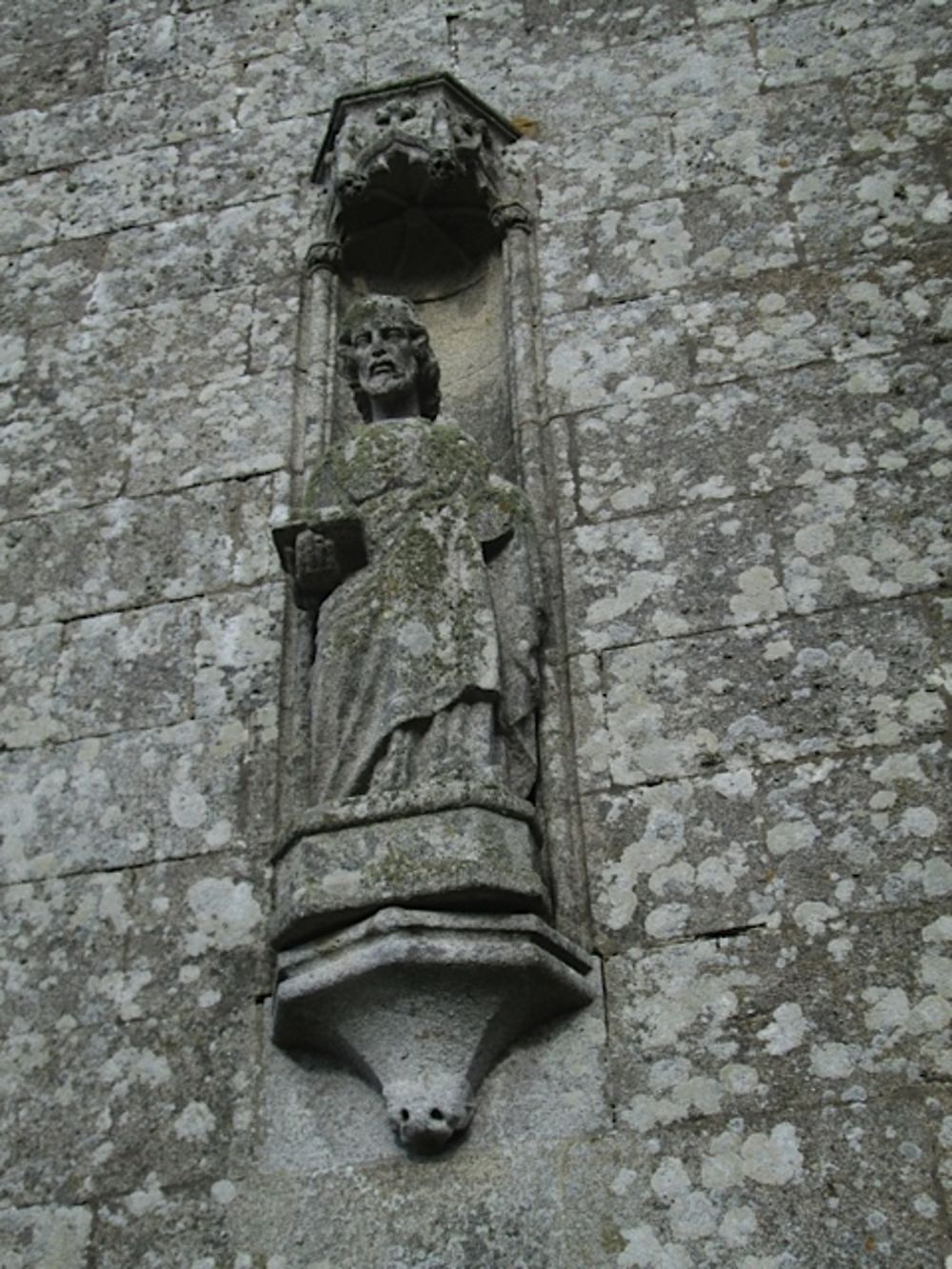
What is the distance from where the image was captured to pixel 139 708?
5031mm

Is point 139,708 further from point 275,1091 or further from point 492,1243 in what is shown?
point 492,1243

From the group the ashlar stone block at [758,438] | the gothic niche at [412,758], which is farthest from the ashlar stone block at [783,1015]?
the ashlar stone block at [758,438]

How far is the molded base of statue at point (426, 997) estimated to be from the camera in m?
3.89

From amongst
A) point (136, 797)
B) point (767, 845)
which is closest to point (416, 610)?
point (136, 797)

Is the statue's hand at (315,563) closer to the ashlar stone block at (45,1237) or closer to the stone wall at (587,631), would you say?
the stone wall at (587,631)

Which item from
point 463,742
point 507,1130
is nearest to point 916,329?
point 463,742

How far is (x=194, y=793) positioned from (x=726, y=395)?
83.0 inches

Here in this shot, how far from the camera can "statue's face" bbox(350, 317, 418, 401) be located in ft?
17.3

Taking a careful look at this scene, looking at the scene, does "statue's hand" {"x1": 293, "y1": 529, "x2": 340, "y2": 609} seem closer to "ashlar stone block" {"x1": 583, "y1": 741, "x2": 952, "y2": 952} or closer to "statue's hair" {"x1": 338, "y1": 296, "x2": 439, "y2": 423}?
"statue's hair" {"x1": 338, "y1": 296, "x2": 439, "y2": 423}

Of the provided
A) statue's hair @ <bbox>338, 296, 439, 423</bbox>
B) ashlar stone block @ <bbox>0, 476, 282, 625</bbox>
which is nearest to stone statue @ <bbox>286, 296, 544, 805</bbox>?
statue's hair @ <bbox>338, 296, 439, 423</bbox>

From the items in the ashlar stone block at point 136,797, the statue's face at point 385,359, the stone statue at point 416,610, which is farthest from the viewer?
the statue's face at point 385,359

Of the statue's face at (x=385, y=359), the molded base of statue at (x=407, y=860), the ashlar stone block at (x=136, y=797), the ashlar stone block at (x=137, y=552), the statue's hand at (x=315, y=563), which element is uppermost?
the statue's face at (x=385, y=359)

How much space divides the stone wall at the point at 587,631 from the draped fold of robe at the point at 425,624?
275 millimetres

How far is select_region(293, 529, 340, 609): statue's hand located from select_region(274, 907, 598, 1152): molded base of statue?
1.20 meters
